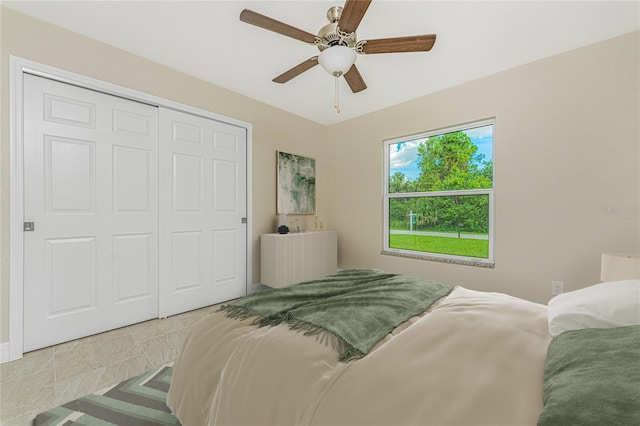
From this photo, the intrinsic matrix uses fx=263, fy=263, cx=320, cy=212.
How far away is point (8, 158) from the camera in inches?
75.4

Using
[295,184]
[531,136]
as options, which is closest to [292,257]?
[295,184]

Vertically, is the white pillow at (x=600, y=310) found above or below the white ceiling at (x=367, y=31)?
below

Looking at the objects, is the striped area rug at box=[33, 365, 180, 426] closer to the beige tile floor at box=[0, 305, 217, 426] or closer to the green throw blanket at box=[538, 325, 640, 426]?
the beige tile floor at box=[0, 305, 217, 426]

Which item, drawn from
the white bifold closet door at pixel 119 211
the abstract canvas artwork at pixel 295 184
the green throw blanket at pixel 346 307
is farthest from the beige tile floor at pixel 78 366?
the abstract canvas artwork at pixel 295 184

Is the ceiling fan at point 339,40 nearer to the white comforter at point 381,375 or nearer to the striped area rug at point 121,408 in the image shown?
the white comforter at point 381,375

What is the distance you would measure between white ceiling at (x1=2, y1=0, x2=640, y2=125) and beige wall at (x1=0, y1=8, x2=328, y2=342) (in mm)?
103

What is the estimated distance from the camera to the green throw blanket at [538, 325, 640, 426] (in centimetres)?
52

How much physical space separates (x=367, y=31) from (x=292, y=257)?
2494 millimetres

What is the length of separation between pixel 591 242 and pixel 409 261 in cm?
169

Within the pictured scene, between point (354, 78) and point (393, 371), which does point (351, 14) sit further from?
point (393, 371)

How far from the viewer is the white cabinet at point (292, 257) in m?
3.27

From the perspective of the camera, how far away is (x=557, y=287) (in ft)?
7.97

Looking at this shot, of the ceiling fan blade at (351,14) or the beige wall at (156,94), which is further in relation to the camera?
the beige wall at (156,94)

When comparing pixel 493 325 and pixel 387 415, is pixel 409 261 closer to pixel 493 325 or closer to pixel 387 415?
pixel 493 325
